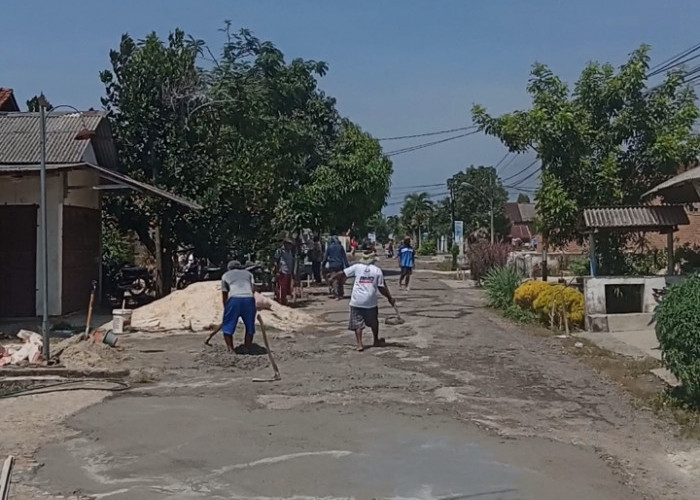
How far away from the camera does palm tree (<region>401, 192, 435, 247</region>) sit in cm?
10344

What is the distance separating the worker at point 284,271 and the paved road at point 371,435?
367 inches

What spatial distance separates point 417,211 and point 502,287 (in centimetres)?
8308

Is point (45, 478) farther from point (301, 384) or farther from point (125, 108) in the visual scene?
point (125, 108)

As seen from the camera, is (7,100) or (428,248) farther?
(428,248)

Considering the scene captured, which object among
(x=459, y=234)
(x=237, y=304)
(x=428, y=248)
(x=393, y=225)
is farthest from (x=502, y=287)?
(x=393, y=225)

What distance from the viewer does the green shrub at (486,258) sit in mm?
31311

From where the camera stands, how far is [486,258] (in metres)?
32.1

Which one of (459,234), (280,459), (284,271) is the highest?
(459,234)

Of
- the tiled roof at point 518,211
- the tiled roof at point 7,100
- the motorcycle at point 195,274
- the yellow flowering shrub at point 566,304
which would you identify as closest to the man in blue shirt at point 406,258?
the motorcycle at point 195,274

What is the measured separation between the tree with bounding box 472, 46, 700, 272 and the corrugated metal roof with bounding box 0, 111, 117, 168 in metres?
10.4

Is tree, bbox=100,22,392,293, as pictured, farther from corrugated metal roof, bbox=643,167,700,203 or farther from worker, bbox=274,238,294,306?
corrugated metal roof, bbox=643,167,700,203

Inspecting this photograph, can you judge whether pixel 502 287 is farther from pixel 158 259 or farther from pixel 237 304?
pixel 237 304

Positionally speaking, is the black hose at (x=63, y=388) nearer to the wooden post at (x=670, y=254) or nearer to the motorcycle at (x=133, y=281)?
the wooden post at (x=670, y=254)

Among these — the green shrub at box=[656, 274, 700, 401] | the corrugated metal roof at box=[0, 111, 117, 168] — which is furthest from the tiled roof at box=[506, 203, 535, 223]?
the green shrub at box=[656, 274, 700, 401]
